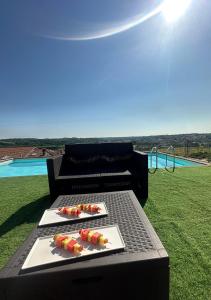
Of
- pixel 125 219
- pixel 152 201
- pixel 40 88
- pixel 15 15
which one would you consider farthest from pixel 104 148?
pixel 40 88

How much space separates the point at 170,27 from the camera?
454cm

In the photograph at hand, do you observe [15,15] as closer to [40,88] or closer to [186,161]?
[40,88]

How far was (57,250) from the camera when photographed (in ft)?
3.19

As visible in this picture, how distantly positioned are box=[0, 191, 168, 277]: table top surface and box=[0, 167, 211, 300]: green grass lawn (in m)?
0.57

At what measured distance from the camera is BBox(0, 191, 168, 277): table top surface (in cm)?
87

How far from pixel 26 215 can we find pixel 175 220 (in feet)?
6.89

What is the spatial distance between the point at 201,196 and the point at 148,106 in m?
9.55

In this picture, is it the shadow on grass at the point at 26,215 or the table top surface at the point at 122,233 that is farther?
the shadow on grass at the point at 26,215

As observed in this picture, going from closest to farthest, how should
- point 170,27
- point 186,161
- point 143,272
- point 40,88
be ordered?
point 143,272 → point 170,27 → point 186,161 → point 40,88

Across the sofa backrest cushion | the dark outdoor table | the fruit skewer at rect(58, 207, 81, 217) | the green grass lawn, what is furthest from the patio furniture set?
the sofa backrest cushion

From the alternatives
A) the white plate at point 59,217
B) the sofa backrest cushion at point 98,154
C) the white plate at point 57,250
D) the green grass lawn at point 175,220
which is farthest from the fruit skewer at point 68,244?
the sofa backrest cushion at point 98,154

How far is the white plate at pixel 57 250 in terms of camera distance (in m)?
0.89

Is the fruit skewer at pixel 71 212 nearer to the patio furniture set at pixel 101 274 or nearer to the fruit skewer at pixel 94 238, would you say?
the patio furniture set at pixel 101 274

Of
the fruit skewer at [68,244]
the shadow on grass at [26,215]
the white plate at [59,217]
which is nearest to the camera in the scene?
the fruit skewer at [68,244]
